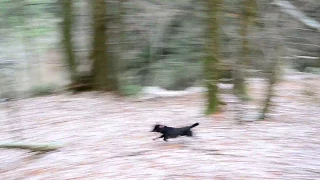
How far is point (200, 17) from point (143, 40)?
178 centimetres

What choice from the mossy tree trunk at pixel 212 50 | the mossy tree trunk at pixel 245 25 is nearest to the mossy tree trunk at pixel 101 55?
the mossy tree trunk at pixel 212 50

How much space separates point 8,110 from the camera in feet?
39.9

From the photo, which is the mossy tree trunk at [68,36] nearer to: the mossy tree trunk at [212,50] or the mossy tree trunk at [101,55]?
the mossy tree trunk at [101,55]

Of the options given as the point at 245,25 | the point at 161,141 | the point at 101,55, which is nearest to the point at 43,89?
the point at 101,55

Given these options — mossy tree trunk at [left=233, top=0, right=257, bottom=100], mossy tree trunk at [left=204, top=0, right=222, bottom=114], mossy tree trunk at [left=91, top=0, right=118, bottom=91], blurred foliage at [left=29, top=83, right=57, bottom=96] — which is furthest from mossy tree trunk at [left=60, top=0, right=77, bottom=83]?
mossy tree trunk at [left=233, top=0, right=257, bottom=100]

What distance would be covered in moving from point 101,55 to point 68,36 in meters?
1.35

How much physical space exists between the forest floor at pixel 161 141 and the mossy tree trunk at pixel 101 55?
3.29 ft

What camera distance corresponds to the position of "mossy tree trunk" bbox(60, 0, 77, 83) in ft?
42.9

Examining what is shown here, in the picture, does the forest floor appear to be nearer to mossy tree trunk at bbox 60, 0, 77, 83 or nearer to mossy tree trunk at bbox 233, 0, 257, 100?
mossy tree trunk at bbox 233, 0, 257, 100

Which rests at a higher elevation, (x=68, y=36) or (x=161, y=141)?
(x=68, y=36)

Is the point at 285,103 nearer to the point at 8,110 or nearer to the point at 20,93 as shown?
the point at 8,110

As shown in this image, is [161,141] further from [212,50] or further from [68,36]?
[68,36]

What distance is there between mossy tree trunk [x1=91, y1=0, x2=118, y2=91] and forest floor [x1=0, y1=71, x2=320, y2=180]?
3.29 feet

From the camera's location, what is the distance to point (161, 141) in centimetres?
762
